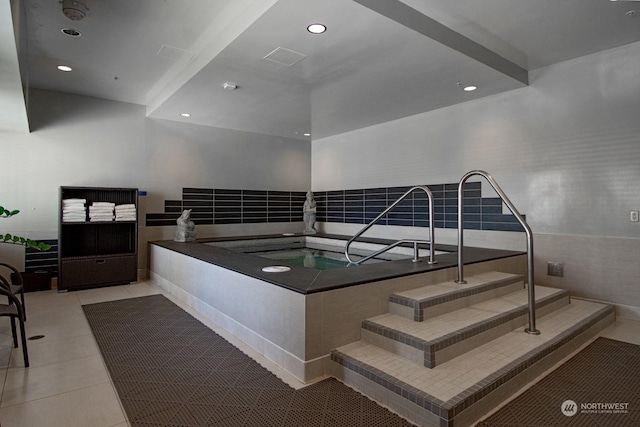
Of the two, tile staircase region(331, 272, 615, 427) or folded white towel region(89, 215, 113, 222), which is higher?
folded white towel region(89, 215, 113, 222)

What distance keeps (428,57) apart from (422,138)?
2040mm

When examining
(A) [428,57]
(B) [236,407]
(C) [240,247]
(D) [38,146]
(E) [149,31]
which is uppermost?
(E) [149,31]

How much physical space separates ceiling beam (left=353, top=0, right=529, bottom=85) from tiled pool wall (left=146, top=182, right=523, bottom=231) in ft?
4.99

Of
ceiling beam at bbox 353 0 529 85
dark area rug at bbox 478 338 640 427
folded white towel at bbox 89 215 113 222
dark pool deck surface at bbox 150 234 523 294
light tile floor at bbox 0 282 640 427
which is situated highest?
ceiling beam at bbox 353 0 529 85

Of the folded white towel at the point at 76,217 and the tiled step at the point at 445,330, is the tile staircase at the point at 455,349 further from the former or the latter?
the folded white towel at the point at 76,217

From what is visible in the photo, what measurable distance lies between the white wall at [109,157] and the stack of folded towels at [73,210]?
0.45m

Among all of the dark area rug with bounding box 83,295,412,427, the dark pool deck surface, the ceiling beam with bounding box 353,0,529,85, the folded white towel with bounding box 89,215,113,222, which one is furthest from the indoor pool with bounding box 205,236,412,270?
the ceiling beam with bounding box 353,0,529,85

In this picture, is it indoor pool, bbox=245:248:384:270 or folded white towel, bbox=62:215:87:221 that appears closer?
folded white towel, bbox=62:215:87:221

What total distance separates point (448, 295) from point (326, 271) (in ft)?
3.23

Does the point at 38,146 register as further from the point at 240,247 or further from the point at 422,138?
the point at 422,138

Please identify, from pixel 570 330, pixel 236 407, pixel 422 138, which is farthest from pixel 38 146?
pixel 570 330

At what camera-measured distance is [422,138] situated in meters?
5.32

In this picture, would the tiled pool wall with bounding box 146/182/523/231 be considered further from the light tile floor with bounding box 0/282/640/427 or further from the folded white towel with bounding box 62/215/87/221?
the light tile floor with bounding box 0/282/640/427

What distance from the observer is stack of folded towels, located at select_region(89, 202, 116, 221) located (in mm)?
4680
